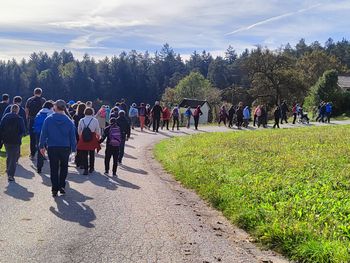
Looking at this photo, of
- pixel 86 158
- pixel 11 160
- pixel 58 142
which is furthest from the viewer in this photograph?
pixel 86 158

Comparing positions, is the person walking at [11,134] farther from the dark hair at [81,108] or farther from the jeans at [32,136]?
the dark hair at [81,108]

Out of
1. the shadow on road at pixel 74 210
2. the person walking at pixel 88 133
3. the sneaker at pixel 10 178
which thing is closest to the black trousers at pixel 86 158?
the person walking at pixel 88 133

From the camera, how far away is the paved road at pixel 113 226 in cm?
622

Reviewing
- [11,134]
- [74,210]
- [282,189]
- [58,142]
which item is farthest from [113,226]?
[11,134]

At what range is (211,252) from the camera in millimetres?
6492

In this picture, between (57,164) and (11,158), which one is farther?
(11,158)

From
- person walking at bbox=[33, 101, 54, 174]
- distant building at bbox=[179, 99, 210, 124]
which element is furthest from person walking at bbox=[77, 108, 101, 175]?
distant building at bbox=[179, 99, 210, 124]

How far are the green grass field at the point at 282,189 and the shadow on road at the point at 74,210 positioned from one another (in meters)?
2.61

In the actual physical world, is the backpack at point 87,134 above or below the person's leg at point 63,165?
above

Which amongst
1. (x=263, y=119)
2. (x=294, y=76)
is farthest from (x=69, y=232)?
(x=294, y=76)

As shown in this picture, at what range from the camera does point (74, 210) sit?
852 centimetres

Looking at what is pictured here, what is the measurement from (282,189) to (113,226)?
156 inches

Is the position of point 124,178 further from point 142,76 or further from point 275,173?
point 142,76

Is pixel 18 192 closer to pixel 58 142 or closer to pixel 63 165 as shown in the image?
pixel 63 165
